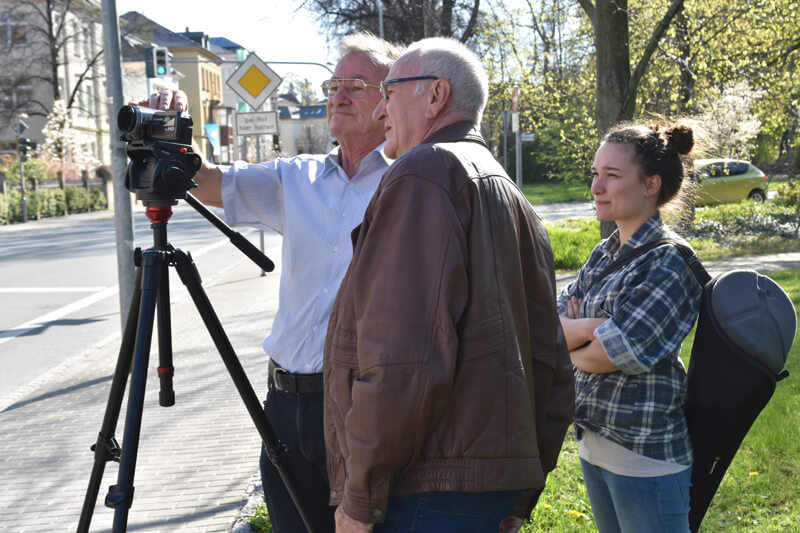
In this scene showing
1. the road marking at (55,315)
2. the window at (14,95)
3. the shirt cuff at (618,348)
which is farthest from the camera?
the window at (14,95)

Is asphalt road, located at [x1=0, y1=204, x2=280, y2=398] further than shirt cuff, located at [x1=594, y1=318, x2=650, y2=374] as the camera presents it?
Yes

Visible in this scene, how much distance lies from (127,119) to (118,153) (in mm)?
4691

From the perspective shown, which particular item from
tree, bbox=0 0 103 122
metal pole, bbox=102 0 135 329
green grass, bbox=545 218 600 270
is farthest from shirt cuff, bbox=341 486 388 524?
tree, bbox=0 0 103 122

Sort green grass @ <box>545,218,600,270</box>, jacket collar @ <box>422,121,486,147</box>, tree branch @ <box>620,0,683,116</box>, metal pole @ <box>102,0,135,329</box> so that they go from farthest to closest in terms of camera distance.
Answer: green grass @ <box>545,218,600,270</box>, tree branch @ <box>620,0,683,116</box>, metal pole @ <box>102,0,135,329</box>, jacket collar @ <box>422,121,486,147</box>

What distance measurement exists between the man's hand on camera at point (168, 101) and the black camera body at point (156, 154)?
0.33 metres

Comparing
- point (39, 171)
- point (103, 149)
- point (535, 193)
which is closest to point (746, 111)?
point (535, 193)

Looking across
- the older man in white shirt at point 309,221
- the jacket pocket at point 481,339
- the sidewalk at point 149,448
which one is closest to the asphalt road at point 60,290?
the sidewalk at point 149,448

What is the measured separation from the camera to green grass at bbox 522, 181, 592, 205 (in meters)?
32.2

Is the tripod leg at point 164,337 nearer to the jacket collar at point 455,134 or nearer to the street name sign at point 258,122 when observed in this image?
the jacket collar at point 455,134

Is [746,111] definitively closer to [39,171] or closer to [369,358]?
[369,358]

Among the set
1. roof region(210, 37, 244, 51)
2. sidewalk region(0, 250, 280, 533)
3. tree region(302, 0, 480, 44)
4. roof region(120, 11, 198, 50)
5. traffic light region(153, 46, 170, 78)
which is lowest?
sidewalk region(0, 250, 280, 533)

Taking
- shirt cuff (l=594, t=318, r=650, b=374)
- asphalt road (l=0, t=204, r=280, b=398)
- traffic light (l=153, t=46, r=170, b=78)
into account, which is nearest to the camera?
shirt cuff (l=594, t=318, r=650, b=374)

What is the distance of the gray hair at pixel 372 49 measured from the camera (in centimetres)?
273

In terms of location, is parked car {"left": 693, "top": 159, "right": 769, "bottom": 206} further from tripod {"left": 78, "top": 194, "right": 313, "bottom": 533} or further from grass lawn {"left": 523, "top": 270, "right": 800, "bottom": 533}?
tripod {"left": 78, "top": 194, "right": 313, "bottom": 533}
